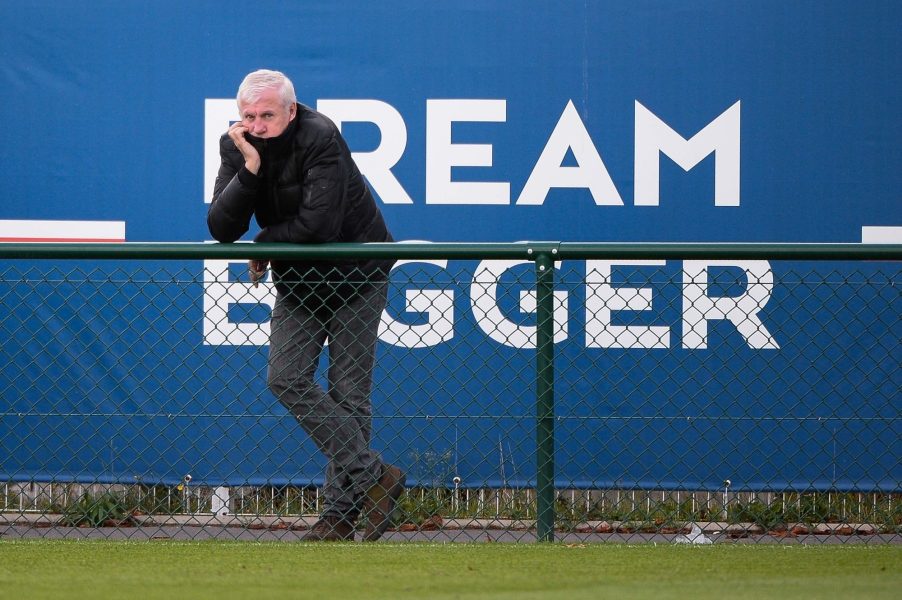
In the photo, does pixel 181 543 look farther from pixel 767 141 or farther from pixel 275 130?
pixel 767 141

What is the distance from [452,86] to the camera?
5.37 meters

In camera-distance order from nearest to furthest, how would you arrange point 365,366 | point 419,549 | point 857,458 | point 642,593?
point 642,593 → point 419,549 → point 365,366 → point 857,458

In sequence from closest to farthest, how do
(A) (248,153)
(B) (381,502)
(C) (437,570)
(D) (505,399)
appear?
(C) (437,570) < (A) (248,153) < (B) (381,502) < (D) (505,399)

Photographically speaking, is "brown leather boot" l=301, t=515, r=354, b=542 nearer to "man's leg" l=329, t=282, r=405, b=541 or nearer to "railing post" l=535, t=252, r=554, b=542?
"man's leg" l=329, t=282, r=405, b=541

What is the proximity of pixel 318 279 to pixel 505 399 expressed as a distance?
53.1 inches

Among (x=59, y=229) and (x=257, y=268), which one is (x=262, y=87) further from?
(x=59, y=229)

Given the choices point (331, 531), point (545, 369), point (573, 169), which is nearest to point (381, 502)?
point (331, 531)

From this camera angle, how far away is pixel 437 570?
3428mm

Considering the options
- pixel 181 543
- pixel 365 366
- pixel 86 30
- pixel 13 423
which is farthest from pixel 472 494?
pixel 86 30

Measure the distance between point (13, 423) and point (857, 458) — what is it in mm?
3516

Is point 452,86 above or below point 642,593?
above

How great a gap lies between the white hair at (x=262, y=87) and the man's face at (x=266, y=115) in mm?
13

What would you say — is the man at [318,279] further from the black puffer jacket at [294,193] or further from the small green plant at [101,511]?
the small green plant at [101,511]

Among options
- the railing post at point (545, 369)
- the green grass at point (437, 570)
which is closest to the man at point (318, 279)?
the green grass at point (437, 570)
